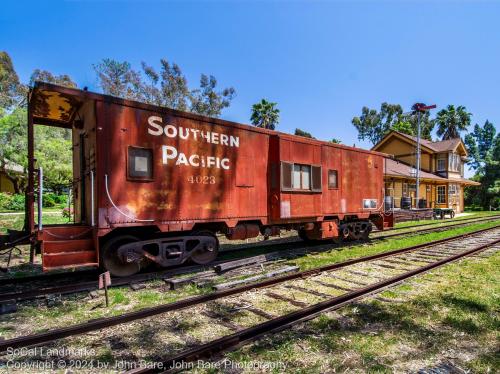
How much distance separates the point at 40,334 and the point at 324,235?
28.0 feet

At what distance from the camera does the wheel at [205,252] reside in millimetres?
8227

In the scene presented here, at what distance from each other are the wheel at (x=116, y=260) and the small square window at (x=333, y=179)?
21.6ft

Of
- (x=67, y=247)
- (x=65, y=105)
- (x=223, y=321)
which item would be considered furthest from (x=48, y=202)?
(x=223, y=321)

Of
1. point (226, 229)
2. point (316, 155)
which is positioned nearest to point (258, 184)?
point (226, 229)

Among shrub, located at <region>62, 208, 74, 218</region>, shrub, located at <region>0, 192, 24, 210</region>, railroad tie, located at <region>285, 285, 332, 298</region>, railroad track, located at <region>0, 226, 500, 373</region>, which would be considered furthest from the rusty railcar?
shrub, located at <region>0, 192, 24, 210</region>

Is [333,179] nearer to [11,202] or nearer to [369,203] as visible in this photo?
[369,203]

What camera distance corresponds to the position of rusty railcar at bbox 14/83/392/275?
667 cm

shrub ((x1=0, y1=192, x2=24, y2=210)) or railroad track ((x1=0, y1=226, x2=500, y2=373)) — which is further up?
shrub ((x1=0, y1=192, x2=24, y2=210))

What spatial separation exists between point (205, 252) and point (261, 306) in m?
3.12

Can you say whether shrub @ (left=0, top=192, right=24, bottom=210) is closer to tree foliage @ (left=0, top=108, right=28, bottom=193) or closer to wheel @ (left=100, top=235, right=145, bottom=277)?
tree foliage @ (left=0, top=108, right=28, bottom=193)

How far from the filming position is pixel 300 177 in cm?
1014

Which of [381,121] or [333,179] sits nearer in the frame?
[333,179]

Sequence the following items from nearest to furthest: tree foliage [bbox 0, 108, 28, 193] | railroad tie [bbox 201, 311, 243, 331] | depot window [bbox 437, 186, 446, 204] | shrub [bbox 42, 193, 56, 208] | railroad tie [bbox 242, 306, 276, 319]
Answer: railroad tie [bbox 201, 311, 243, 331] → railroad tie [bbox 242, 306, 276, 319] → tree foliage [bbox 0, 108, 28, 193] → shrub [bbox 42, 193, 56, 208] → depot window [bbox 437, 186, 446, 204]

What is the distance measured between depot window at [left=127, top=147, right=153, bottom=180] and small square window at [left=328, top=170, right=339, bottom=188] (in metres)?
6.20
